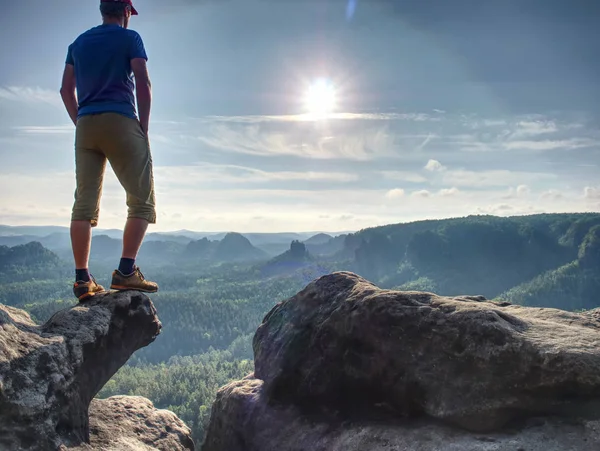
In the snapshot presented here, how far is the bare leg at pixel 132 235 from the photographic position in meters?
8.36

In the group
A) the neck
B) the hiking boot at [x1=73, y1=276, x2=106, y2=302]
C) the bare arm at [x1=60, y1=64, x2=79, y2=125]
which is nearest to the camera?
the neck

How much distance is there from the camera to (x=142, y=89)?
8.17 m

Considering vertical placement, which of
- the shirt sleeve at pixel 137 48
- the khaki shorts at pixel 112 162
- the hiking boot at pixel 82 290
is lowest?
the hiking boot at pixel 82 290

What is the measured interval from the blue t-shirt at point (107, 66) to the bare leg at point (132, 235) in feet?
6.15

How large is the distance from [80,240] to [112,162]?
4.89 ft

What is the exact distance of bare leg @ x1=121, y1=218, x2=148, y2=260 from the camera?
8.36m

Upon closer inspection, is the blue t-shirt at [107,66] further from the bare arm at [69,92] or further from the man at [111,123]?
the bare arm at [69,92]

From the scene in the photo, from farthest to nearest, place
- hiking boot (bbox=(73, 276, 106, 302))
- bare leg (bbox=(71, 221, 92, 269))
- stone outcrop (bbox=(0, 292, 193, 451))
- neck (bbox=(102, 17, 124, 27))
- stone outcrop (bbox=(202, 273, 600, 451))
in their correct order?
hiking boot (bbox=(73, 276, 106, 302)) → neck (bbox=(102, 17, 124, 27)) → bare leg (bbox=(71, 221, 92, 269)) → stone outcrop (bbox=(202, 273, 600, 451)) → stone outcrop (bbox=(0, 292, 193, 451))

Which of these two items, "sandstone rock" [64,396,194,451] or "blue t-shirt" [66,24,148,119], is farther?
"blue t-shirt" [66,24,148,119]

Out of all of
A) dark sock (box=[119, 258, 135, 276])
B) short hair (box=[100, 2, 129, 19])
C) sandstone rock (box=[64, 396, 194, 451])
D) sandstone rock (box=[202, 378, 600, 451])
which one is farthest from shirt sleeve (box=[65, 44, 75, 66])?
sandstone rock (box=[202, 378, 600, 451])

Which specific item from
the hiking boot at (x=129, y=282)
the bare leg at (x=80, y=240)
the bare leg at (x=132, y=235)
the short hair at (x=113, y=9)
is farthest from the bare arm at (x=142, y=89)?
the hiking boot at (x=129, y=282)

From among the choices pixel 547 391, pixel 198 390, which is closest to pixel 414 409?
pixel 547 391

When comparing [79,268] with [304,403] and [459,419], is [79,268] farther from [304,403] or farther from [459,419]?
[459,419]

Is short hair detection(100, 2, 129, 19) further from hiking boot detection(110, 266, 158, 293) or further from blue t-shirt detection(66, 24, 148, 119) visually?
hiking boot detection(110, 266, 158, 293)
